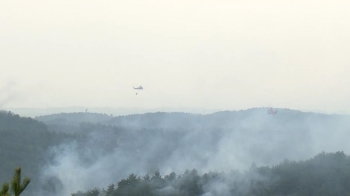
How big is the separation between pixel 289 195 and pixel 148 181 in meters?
18.6

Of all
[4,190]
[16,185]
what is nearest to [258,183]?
[16,185]

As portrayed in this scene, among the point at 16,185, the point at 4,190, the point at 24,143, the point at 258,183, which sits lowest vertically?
the point at 258,183

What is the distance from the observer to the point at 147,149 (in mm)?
175750

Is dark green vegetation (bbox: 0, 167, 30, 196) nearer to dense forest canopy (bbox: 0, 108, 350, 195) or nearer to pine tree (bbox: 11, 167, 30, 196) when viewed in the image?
pine tree (bbox: 11, 167, 30, 196)

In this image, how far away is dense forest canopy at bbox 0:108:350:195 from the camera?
135250 millimetres

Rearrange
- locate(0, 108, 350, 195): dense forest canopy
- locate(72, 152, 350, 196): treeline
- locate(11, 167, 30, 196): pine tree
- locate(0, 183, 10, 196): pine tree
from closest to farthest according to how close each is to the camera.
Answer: locate(0, 183, 10, 196): pine tree, locate(11, 167, 30, 196): pine tree, locate(72, 152, 350, 196): treeline, locate(0, 108, 350, 195): dense forest canopy

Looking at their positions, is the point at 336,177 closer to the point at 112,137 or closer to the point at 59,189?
the point at 59,189

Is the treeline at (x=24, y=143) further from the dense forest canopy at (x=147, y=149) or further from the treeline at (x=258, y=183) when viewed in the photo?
Result: the treeline at (x=258, y=183)

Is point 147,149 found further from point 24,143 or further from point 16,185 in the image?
point 16,185

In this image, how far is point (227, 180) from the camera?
81812mm

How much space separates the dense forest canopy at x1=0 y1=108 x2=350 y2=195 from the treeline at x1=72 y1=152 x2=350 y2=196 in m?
40.0

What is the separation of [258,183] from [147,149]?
9955 centimetres

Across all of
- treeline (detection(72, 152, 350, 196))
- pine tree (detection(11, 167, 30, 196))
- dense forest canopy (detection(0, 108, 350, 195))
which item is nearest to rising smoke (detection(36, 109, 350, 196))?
dense forest canopy (detection(0, 108, 350, 195))

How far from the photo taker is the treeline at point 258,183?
2968 inches
